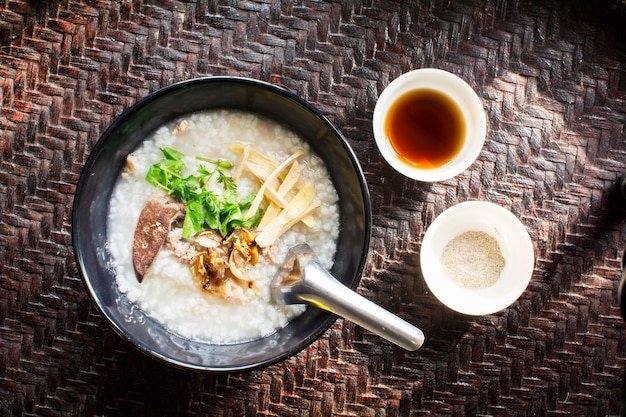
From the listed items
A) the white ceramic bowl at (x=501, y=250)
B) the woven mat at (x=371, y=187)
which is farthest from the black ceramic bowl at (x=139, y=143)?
the white ceramic bowl at (x=501, y=250)

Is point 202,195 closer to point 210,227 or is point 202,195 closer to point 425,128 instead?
point 210,227

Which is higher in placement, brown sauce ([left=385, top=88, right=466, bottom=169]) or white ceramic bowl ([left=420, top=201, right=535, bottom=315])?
brown sauce ([left=385, top=88, right=466, bottom=169])

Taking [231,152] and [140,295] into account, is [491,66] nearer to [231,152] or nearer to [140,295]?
[231,152]

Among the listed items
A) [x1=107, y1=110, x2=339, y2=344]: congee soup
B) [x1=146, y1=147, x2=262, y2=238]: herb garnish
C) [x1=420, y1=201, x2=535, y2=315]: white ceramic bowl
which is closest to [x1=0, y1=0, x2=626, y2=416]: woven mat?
[x1=420, y1=201, x2=535, y2=315]: white ceramic bowl

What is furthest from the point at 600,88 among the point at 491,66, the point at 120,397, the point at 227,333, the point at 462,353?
the point at 120,397

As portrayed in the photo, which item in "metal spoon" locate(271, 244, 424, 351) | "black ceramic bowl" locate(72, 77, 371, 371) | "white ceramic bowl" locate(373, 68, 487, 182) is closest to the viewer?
"metal spoon" locate(271, 244, 424, 351)

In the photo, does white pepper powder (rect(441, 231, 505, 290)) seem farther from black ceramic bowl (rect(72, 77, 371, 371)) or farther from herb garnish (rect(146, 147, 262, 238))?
herb garnish (rect(146, 147, 262, 238))

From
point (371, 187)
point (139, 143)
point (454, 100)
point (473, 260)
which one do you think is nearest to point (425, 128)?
point (454, 100)
